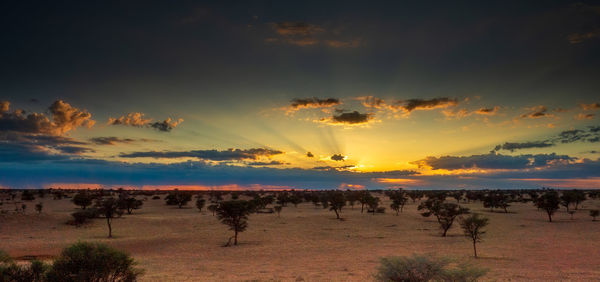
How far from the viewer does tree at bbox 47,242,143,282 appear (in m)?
15.7

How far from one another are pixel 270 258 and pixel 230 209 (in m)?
13.4

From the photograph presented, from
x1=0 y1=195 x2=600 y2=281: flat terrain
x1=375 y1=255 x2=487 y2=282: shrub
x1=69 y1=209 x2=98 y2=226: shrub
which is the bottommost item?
x1=0 y1=195 x2=600 y2=281: flat terrain

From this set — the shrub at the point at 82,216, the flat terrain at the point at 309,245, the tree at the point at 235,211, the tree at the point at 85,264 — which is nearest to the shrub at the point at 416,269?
the flat terrain at the point at 309,245

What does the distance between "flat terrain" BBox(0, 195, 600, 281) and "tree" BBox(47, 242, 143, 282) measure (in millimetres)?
9376

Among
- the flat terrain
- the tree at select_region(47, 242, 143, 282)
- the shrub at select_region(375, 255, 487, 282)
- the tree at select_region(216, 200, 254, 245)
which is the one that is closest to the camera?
the shrub at select_region(375, 255, 487, 282)

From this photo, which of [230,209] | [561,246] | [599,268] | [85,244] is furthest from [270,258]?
[561,246]

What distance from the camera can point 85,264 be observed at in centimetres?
1600

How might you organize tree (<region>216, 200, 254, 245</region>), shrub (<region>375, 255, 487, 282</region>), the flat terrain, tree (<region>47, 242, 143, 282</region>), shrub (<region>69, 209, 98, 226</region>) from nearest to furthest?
shrub (<region>375, 255, 487, 282</region>)
tree (<region>47, 242, 143, 282</region>)
the flat terrain
tree (<region>216, 200, 254, 245</region>)
shrub (<region>69, 209, 98, 226</region>)

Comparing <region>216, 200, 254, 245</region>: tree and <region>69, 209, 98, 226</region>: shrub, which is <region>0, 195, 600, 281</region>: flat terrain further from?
<region>216, 200, 254, 245</region>: tree

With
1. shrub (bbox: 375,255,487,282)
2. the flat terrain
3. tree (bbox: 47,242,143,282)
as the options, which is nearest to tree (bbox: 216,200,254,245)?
the flat terrain

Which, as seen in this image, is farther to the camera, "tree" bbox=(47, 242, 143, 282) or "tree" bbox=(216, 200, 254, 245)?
"tree" bbox=(216, 200, 254, 245)

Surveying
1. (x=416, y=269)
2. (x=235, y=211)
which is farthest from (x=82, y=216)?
(x=416, y=269)

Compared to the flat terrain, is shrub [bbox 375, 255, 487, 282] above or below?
above

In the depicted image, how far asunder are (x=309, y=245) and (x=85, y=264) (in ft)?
106
